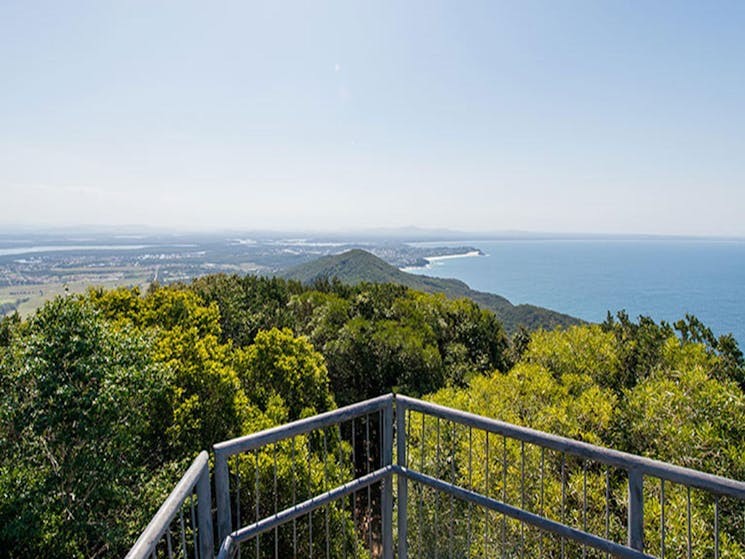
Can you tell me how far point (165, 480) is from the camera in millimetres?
6316

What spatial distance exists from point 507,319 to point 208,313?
35353mm

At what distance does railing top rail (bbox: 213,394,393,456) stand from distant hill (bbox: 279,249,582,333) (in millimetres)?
38694

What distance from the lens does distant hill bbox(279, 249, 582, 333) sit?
41.9 m

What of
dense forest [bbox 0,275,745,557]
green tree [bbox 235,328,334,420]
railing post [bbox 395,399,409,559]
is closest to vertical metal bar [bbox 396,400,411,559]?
railing post [bbox 395,399,409,559]

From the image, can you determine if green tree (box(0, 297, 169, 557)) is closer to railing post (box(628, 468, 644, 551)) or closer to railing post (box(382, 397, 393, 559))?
railing post (box(382, 397, 393, 559))

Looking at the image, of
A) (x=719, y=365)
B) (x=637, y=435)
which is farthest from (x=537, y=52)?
(x=637, y=435)

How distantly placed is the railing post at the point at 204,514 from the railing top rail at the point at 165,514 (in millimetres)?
25

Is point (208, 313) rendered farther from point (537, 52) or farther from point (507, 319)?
point (507, 319)

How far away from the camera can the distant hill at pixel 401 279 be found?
137 ft

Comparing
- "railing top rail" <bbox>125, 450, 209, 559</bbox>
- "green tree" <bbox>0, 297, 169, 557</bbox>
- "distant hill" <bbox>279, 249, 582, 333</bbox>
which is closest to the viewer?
"railing top rail" <bbox>125, 450, 209, 559</bbox>

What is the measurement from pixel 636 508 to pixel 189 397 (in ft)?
25.5

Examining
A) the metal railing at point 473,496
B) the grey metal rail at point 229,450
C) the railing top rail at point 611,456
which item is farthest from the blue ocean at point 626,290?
the grey metal rail at point 229,450

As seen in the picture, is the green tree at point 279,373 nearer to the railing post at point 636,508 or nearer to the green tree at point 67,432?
the green tree at point 67,432

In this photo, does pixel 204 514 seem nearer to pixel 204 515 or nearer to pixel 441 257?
pixel 204 515
